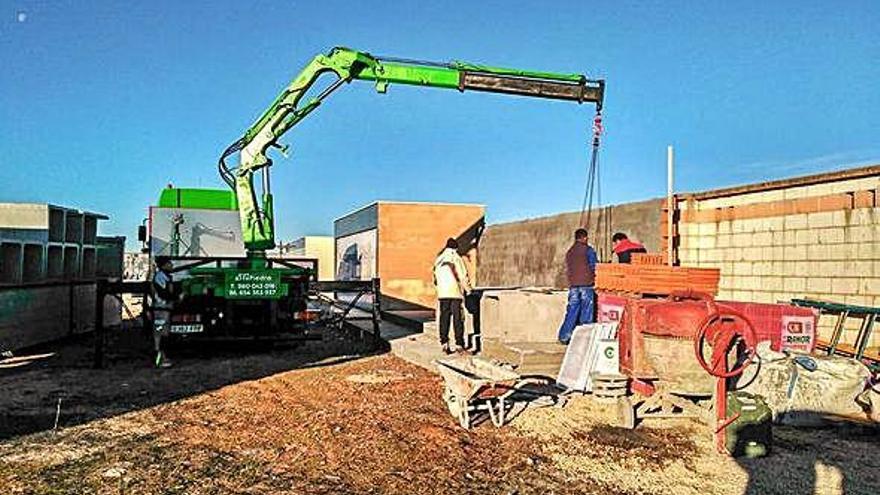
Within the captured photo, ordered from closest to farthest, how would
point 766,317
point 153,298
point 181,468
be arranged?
point 181,468 → point 766,317 → point 153,298

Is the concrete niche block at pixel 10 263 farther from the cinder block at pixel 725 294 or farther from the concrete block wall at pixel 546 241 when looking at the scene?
the cinder block at pixel 725 294

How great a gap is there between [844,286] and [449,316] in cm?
523

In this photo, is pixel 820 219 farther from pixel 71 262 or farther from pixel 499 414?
pixel 71 262

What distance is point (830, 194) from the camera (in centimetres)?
852

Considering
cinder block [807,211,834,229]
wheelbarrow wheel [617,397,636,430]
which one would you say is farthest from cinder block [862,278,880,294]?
wheelbarrow wheel [617,397,636,430]

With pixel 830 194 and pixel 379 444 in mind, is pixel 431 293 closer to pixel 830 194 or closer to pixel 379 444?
pixel 830 194

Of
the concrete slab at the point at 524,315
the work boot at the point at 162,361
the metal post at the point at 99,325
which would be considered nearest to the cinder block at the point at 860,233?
the concrete slab at the point at 524,315

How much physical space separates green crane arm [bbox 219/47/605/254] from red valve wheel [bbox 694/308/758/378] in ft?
21.7

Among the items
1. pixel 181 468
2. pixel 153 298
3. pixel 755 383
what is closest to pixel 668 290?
pixel 755 383

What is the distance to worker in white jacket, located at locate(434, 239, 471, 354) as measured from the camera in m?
10.1

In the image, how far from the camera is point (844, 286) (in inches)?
323

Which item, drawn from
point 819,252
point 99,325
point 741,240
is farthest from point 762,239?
point 99,325

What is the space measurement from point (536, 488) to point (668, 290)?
9.48 ft

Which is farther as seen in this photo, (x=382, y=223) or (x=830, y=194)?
(x=382, y=223)
